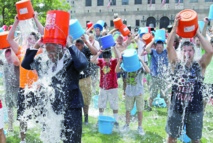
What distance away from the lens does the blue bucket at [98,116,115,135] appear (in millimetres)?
5066

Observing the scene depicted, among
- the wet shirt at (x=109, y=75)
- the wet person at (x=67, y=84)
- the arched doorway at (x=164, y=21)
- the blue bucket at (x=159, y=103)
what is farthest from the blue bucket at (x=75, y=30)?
the arched doorway at (x=164, y=21)

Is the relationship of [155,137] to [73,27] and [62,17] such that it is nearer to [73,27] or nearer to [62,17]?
Result: [73,27]

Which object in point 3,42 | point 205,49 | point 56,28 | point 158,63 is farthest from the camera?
point 158,63

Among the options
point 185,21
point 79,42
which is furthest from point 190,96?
point 79,42

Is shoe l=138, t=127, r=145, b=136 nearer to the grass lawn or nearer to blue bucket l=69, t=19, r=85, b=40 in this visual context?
the grass lawn

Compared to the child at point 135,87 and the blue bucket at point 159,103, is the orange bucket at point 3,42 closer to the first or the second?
the child at point 135,87

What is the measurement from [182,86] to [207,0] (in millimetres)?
49661

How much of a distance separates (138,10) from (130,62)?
49.0 m

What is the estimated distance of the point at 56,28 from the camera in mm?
2984

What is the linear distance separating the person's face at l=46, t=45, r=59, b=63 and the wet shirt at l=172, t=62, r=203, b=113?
1408 millimetres

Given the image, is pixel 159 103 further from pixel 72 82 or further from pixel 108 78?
pixel 72 82

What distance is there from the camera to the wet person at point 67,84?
10.3 feet

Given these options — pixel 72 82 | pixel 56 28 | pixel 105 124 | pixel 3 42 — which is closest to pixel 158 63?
pixel 105 124

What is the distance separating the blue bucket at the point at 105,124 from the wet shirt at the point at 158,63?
163 cm
